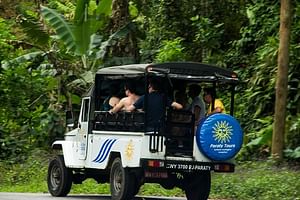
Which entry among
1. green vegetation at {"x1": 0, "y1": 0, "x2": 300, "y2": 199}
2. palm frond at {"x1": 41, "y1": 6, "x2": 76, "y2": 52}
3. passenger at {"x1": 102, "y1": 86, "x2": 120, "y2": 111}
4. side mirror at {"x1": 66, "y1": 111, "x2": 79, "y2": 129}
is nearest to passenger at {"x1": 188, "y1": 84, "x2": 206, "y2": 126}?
passenger at {"x1": 102, "y1": 86, "x2": 120, "y2": 111}

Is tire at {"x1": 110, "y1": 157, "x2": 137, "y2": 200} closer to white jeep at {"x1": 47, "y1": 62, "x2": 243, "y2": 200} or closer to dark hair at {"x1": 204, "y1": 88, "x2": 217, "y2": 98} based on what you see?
white jeep at {"x1": 47, "y1": 62, "x2": 243, "y2": 200}

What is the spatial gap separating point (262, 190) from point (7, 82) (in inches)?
420

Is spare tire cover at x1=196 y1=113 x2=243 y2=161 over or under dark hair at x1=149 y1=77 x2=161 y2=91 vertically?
under

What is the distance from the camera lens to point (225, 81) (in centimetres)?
1321

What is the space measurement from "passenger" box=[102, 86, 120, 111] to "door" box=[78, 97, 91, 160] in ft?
1.16

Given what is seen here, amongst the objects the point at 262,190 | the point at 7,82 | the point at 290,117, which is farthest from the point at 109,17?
the point at 262,190

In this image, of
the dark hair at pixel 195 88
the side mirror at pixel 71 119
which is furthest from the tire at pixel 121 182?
the side mirror at pixel 71 119

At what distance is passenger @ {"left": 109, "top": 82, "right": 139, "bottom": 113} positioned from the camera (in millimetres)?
12992

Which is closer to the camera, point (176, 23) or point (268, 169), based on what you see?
point (268, 169)

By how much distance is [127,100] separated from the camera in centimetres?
1302

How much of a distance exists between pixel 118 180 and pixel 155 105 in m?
1.53

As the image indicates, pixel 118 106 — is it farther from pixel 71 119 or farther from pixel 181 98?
pixel 71 119

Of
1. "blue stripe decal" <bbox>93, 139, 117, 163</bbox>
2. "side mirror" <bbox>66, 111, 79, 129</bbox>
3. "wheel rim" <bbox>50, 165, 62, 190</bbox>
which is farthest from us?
"side mirror" <bbox>66, 111, 79, 129</bbox>

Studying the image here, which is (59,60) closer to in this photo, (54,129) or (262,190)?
(54,129)
